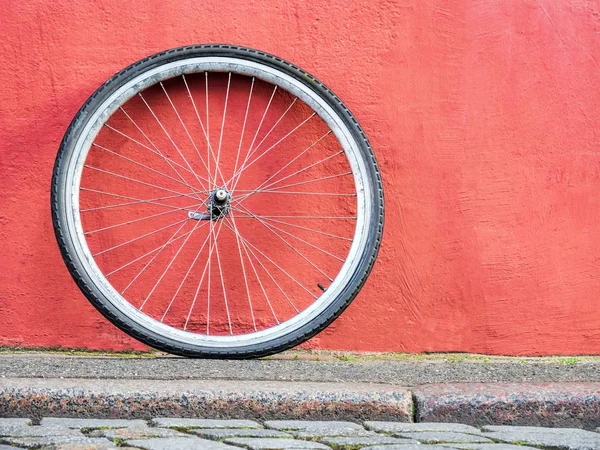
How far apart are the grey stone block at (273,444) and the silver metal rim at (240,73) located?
3.57 feet

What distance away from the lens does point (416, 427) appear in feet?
8.44

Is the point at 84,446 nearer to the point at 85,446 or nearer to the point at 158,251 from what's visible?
the point at 85,446

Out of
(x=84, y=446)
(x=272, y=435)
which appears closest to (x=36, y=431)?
(x=84, y=446)

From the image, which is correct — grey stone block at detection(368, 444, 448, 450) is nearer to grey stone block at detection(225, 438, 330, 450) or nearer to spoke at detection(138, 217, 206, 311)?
grey stone block at detection(225, 438, 330, 450)

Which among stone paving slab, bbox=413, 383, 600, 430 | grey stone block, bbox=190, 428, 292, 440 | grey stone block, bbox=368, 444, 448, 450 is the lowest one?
grey stone block, bbox=190, 428, 292, 440

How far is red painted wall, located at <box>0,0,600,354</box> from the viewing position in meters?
3.83

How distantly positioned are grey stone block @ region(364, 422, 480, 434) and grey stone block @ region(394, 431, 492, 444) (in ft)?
0.16

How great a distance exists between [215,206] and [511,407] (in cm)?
148

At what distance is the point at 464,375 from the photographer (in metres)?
3.10

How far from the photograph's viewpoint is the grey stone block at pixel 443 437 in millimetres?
2371

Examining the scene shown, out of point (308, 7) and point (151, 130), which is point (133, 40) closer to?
point (151, 130)

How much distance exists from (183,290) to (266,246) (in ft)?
1.32

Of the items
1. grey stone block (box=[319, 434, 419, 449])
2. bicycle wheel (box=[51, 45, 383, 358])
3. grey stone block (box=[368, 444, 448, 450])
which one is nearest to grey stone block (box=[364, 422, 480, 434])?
grey stone block (box=[319, 434, 419, 449])

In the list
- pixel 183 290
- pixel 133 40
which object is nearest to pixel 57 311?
pixel 183 290
